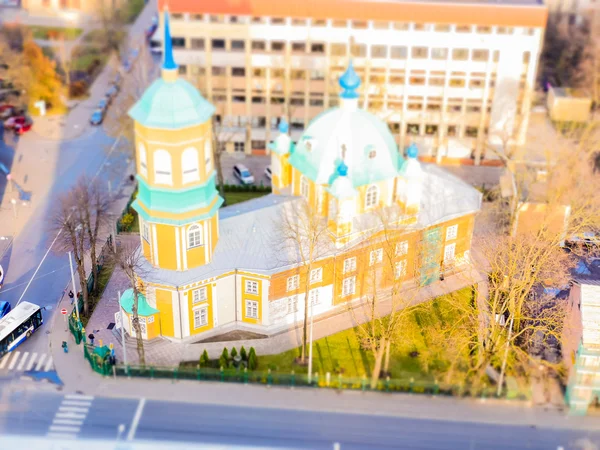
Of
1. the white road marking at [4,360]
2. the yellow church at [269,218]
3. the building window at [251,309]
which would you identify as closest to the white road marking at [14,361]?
the white road marking at [4,360]

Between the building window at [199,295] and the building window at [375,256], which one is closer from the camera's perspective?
the building window at [199,295]

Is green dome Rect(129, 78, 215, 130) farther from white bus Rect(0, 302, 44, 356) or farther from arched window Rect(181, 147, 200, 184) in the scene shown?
white bus Rect(0, 302, 44, 356)

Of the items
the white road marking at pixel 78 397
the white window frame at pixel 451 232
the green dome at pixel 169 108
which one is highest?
the green dome at pixel 169 108

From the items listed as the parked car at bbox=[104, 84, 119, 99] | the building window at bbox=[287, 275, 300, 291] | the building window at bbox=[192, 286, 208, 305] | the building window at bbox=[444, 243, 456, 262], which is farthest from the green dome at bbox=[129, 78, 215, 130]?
the parked car at bbox=[104, 84, 119, 99]

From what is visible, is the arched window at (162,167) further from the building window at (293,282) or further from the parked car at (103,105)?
the parked car at (103,105)

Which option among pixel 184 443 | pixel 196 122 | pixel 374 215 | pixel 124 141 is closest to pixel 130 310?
pixel 184 443

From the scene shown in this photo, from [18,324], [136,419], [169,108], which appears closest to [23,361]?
[18,324]
